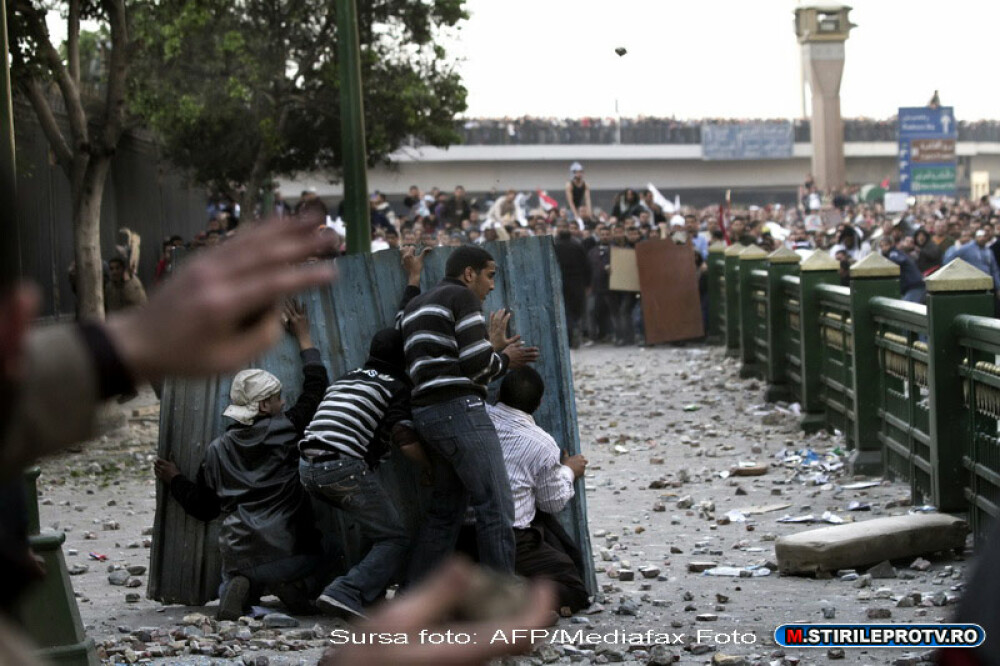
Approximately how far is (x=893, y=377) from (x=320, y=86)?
17648 mm

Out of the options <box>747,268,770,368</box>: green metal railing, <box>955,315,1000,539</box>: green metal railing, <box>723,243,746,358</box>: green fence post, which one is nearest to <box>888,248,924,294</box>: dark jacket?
<box>747,268,770,368</box>: green metal railing

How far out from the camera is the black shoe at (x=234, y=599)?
7078 millimetres

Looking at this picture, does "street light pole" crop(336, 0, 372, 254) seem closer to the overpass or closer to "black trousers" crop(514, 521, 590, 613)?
"black trousers" crop(514, 521, 590, 613)

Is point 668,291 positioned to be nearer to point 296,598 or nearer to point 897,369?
point 897,369

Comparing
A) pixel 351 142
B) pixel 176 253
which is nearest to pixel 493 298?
pixel 176 253

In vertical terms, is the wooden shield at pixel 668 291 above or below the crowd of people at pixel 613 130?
below

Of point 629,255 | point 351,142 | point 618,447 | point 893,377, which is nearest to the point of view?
point 893,377

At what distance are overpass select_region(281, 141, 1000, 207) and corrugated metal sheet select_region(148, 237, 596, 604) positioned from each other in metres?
54.9

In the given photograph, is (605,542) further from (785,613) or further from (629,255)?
(629,255)

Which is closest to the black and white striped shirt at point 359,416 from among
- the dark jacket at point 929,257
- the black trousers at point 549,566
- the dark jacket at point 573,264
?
the black trousers at point 549,566

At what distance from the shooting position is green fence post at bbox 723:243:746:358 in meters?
19.6

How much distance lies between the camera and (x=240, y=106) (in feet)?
85.6

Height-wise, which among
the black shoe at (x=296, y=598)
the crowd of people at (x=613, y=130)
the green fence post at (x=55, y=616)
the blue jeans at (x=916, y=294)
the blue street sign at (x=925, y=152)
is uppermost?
the crowd of people at (x=613, y=130)

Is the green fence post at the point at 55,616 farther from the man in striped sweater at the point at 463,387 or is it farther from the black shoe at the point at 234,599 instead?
the man in striped sweater at the point at 463,387
